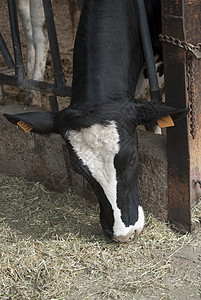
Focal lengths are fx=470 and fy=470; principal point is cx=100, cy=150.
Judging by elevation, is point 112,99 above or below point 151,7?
below

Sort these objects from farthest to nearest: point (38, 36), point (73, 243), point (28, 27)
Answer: point (28, 27), point (38, 36), point (73, 243)

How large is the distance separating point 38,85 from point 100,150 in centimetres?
144

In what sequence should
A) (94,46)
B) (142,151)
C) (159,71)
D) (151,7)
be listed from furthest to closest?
(159,71) < (151,7) < (142,151) < (94,46)

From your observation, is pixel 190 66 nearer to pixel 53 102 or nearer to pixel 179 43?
pixel 179 43

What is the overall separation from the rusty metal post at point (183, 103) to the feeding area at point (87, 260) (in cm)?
13

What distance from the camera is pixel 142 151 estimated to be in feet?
9.95

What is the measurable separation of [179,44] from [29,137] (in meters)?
1.54

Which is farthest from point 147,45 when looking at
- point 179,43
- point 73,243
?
point 73,243

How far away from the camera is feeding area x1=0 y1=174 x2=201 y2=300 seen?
2.53m

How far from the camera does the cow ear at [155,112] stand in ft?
8.16

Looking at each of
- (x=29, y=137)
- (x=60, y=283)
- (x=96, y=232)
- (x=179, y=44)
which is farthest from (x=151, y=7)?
(x=60, y=283)

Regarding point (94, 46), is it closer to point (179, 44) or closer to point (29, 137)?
point (179, 44)

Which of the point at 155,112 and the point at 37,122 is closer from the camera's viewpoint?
the point at 155,112

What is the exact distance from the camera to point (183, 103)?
275 cm
